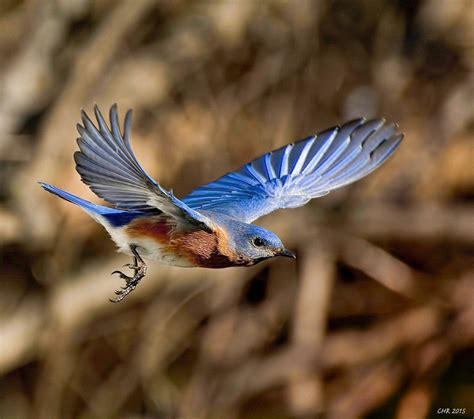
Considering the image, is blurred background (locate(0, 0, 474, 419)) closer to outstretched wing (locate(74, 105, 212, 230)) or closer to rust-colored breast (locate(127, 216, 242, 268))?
rust-colored breast (locate(127, 216, 242, 268))

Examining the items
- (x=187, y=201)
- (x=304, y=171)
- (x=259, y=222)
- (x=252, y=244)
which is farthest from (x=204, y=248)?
(x=259, y=222)

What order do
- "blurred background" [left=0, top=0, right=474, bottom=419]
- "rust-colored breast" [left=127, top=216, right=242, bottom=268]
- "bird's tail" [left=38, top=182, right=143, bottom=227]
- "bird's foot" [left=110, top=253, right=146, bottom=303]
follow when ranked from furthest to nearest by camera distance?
"blurred background" [left=0, top=0, right=474, bottom=419], "bird's tail" [left=38, top=182, right=143, bottom=227], "rust-colored breast" [left=127, top=216, right=242, bottom=268], "bird's foot" [left=110, top=253, right=146, bottom=303]

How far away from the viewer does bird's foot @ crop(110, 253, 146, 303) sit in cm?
227

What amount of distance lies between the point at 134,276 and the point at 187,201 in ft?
2.92

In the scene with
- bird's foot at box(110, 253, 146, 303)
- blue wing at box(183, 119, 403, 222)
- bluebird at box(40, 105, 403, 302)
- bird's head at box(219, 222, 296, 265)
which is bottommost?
bird's foot at box(110, 253, 146, 303)

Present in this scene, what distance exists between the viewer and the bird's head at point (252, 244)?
2480 mm

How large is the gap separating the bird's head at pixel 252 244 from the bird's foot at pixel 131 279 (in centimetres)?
25

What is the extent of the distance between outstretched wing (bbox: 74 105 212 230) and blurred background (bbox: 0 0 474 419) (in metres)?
3.48

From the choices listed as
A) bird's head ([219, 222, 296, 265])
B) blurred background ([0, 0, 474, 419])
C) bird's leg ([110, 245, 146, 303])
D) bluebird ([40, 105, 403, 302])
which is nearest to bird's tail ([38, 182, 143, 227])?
bluebird ([40, 105, 403, 302])

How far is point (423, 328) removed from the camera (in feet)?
22.2

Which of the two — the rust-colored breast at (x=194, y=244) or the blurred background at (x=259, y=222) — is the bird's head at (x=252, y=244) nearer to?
the rust-colored breast at (x=194, y=244)

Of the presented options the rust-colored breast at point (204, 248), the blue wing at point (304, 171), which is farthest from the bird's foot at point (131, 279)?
the blue wing at point (304, 171)

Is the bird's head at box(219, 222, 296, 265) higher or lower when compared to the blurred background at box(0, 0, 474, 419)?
lower

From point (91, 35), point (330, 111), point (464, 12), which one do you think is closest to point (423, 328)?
point (330, 111)
